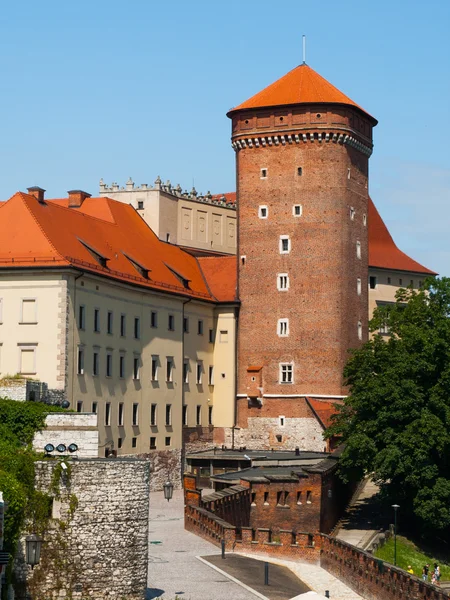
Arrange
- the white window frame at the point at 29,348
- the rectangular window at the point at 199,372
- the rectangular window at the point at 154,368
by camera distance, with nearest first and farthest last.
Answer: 1. the white window frame at the point at 29,348
2. the rectangular window at the point at 154,368
3. the rectangular window at the point at 199,372

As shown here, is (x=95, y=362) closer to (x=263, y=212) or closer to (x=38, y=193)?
(x=38, y=193)

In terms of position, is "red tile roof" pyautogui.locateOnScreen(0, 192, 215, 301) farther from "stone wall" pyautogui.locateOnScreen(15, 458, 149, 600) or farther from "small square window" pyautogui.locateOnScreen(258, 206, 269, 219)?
"stone wall" pyautogui.locateOnScreen(15, 458, 149, 600)

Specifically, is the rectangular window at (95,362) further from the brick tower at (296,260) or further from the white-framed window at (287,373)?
the white-framed window at (287,373)

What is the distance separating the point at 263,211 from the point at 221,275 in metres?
5.32

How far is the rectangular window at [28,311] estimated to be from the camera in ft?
204

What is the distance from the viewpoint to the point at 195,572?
43562mm

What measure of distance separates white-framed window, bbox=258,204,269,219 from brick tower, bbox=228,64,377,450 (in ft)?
0.18

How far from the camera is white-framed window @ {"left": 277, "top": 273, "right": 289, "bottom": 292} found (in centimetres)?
7556

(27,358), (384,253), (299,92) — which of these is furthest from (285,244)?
(384,253)

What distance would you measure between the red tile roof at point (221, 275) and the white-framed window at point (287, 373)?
490cm

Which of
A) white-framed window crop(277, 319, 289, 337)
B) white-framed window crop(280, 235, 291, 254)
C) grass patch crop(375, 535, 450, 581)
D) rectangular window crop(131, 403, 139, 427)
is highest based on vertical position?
white-framed window crop(280, 235, 291, 254)

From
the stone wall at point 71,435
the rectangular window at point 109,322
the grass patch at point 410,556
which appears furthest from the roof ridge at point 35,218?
the stone wall at point 71,435

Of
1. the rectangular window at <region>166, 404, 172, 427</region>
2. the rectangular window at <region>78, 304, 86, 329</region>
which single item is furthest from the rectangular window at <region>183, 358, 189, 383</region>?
the rectangular window at <region>78, 304, 86, 329</region>

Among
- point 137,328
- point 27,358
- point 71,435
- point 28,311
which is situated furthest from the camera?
point 137,328
